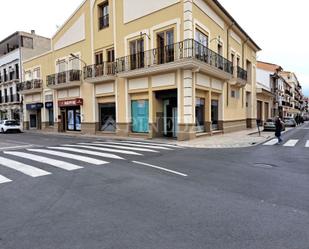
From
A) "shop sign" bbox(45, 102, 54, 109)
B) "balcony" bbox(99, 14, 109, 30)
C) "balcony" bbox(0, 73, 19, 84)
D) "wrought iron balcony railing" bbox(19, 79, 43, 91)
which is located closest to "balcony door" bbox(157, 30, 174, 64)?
"balcony" bbox(99, 14, 109, 30)

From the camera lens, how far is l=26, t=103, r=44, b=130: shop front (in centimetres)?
2953

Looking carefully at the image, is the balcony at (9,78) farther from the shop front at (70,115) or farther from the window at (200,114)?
the window at (200,114)

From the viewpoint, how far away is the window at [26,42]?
33031 millimetres

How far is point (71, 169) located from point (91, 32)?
57.2 ft

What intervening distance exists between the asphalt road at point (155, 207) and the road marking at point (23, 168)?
0.22ft

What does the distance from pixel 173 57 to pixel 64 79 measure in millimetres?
13010

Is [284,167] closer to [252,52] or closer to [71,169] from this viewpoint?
[71,169]

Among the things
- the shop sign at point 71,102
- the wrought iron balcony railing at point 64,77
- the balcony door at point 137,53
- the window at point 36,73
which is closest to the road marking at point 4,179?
the balcony door at point 137,53

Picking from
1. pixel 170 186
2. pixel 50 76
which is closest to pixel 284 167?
pixel 170 186

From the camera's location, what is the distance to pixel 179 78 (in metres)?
15.8

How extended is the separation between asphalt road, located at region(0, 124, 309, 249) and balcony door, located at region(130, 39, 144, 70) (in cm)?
1139

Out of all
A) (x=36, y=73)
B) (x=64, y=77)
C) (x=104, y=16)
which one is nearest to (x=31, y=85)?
(x=36, y=73)

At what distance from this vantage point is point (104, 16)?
21.2 meters

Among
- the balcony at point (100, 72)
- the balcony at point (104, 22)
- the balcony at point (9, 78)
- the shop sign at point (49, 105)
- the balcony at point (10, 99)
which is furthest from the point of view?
the balcony at point (10, 99)
